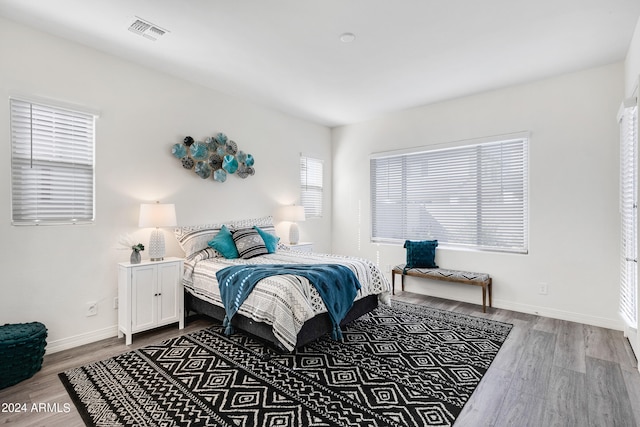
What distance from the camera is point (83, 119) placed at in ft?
10.1

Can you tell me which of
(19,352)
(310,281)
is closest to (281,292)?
(310,281)

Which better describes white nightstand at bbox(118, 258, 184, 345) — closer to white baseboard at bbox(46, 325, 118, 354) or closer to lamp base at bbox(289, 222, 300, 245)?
white baseboard at bbox(46, 325, 118, 354)

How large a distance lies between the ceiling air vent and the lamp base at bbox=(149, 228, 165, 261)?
181 cm

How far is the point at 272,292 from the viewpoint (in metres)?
2.62

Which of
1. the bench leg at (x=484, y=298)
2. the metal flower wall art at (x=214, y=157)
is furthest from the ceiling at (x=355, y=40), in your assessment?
the bench leg at (x=484, y=298)

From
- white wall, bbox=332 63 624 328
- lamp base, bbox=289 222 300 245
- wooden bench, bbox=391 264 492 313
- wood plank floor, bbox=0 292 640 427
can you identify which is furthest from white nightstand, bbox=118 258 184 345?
white wall, bbox=332 63 624 328

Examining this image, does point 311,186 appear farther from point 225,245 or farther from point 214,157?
point 225,245

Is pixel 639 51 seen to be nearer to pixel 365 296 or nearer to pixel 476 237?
pixel 476 237

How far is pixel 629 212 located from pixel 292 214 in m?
3.76

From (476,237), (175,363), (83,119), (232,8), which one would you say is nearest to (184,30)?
(232,8)

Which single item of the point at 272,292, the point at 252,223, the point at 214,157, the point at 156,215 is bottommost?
the point at 272,292

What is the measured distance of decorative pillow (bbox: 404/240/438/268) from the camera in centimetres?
461

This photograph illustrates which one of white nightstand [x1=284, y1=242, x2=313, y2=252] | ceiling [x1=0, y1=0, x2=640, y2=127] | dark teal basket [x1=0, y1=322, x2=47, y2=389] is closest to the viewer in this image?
dark teal basket [x1=0, y1=322, x2=47, y2=389]

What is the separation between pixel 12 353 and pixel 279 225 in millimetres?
3291
